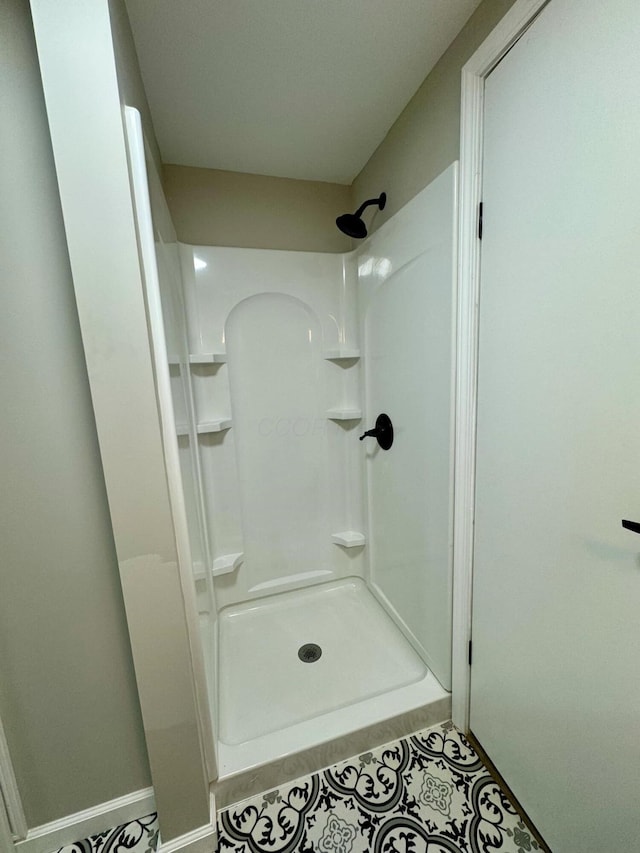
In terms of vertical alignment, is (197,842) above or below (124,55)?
below

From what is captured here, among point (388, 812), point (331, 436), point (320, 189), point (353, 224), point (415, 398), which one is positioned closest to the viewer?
point (388, 812)

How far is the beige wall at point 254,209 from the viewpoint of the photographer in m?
1.49

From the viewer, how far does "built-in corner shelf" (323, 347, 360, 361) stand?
1711mm

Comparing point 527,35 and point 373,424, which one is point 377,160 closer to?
point 527,35

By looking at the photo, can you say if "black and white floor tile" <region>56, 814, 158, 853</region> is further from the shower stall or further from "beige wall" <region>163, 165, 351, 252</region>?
"beige wall" <region>163, 165, 351, 252</region>

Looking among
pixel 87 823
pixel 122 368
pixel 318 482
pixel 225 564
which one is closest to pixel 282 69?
pixel 122 368

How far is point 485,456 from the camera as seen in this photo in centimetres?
100

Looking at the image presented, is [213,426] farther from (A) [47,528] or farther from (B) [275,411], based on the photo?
(A) [47,528]

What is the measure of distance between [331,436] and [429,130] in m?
1.35

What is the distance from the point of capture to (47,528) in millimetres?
797

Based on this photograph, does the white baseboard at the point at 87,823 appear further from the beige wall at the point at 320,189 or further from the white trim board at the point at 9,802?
the beige wall at the point at 320,189

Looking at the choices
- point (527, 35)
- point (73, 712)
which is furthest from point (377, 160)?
point (73, 712)

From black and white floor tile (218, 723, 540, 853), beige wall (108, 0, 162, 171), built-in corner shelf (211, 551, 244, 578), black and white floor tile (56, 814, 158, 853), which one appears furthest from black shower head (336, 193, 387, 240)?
black and white floor tile (56, 814, 158, 853)

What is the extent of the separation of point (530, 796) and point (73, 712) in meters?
1.32
